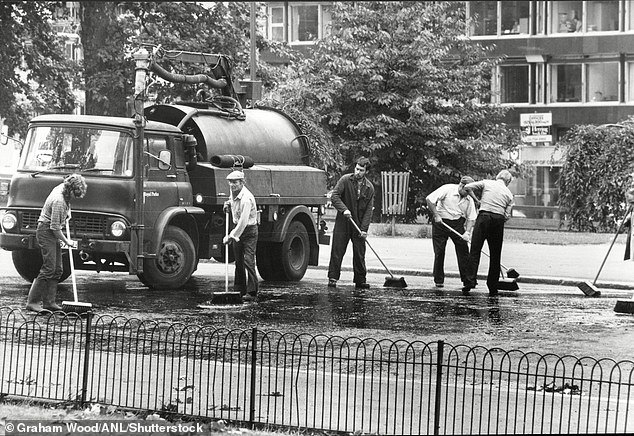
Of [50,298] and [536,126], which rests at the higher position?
[536,126]

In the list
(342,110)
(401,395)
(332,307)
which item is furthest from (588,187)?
(401,395)

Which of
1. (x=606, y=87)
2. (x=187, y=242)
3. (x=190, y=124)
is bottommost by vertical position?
(x=187, y=242)

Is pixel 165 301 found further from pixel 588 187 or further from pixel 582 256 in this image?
pixel 588 187

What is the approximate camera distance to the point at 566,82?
50656 mm

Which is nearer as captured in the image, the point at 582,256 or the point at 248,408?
the point at 248,408

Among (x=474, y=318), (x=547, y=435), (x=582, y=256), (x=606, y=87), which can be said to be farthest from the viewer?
(x=606, y=87)

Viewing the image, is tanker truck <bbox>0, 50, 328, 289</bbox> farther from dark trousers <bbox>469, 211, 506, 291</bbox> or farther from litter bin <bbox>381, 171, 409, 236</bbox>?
litter bin <bbox>381, 171, 409, 236</bbox>

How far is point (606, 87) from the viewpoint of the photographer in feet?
164

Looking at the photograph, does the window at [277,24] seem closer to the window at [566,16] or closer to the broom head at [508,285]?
the window at [566,16]

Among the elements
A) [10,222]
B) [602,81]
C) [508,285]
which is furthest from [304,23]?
[10,222]

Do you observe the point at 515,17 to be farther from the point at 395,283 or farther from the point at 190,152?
the point at 190,152

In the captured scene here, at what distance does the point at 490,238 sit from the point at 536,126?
28.5m

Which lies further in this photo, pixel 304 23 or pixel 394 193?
pixel 304 23

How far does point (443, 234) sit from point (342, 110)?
67.0ft
